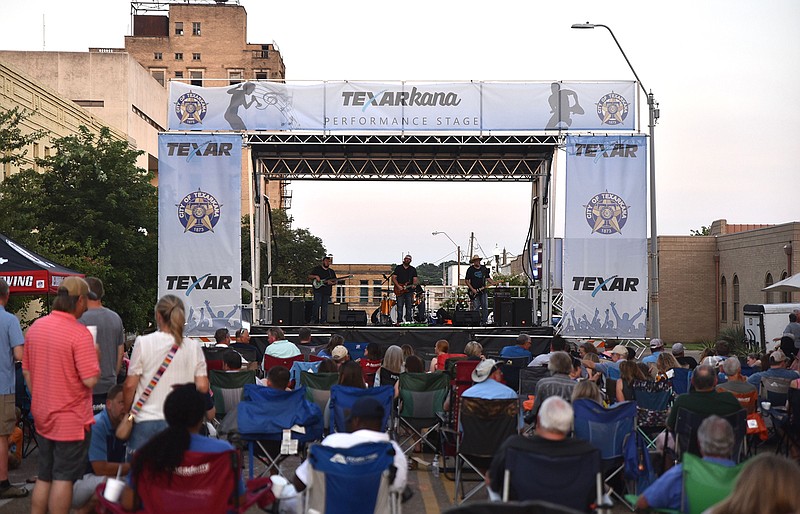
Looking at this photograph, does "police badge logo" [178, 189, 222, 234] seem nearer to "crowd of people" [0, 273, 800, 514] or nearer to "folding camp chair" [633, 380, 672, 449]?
"crowd of people" [0, 273, 800, 514]

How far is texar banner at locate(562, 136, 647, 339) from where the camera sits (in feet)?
57.3

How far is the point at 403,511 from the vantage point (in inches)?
298

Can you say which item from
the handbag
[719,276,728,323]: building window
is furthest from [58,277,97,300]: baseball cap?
[719,276,728,323]: building window

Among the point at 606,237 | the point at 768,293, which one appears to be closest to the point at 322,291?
the point at 606,237

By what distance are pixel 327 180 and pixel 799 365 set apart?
42.5 feet

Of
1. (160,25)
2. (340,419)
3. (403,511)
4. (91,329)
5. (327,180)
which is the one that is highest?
Result: (160,25)

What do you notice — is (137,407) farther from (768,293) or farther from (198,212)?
(768,293)

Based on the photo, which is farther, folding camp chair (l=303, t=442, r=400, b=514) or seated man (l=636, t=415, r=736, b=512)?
folding camp chair (l=303, t=442, r=400, b=514)

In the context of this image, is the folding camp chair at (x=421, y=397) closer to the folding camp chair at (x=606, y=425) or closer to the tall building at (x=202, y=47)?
the folding camp chair at (x=606, y=425)

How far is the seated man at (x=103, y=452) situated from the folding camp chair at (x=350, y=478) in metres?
1.31

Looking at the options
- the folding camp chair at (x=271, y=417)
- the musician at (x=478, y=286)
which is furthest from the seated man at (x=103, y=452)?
the musician at (x=478, y=286)

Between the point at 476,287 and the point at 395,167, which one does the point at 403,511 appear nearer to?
the point at 476,287

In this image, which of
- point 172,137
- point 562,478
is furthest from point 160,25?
point 562,478

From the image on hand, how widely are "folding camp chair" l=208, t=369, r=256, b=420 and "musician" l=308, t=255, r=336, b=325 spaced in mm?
10801
